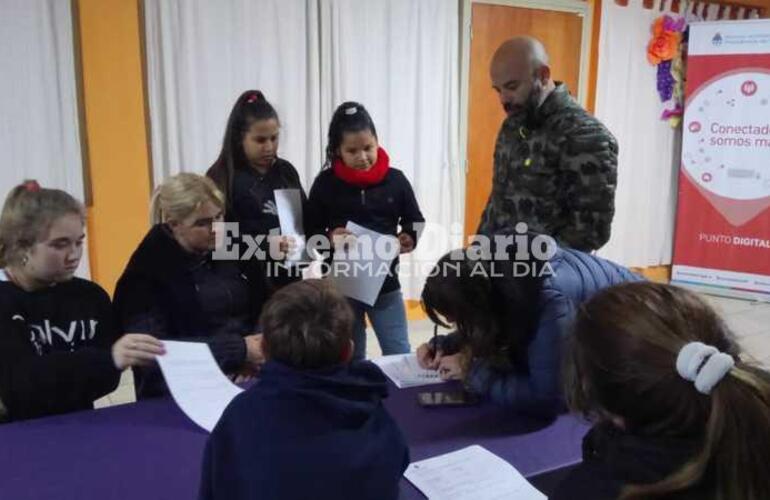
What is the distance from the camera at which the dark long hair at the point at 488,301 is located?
148cm

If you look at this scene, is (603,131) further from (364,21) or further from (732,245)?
(732,245)

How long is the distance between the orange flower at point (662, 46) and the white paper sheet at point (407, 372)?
3.90 metres

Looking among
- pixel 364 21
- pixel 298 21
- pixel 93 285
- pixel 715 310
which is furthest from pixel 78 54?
pixel 715 310

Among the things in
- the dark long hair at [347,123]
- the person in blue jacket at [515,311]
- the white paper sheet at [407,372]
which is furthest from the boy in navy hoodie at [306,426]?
the dark long hair at [347,123]

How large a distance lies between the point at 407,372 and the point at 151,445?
668 millimetres

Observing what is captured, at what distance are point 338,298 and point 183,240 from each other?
32.8 inches

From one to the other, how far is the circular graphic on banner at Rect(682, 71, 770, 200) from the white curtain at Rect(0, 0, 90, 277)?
13.5 ft

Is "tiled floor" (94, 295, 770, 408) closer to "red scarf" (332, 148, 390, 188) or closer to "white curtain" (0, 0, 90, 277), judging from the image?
"white curtain" (0, 0, 90, 277)

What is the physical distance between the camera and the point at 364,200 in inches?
95.7

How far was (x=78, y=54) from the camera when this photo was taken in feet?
9.87

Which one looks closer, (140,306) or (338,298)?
(338,298)

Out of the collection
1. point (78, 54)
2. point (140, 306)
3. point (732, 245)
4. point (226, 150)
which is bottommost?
point (732, 245)

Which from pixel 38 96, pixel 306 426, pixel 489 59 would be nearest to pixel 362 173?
pixel 306 426

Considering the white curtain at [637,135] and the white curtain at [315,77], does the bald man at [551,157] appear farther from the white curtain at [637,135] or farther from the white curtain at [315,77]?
the white curtain at [637,135]
